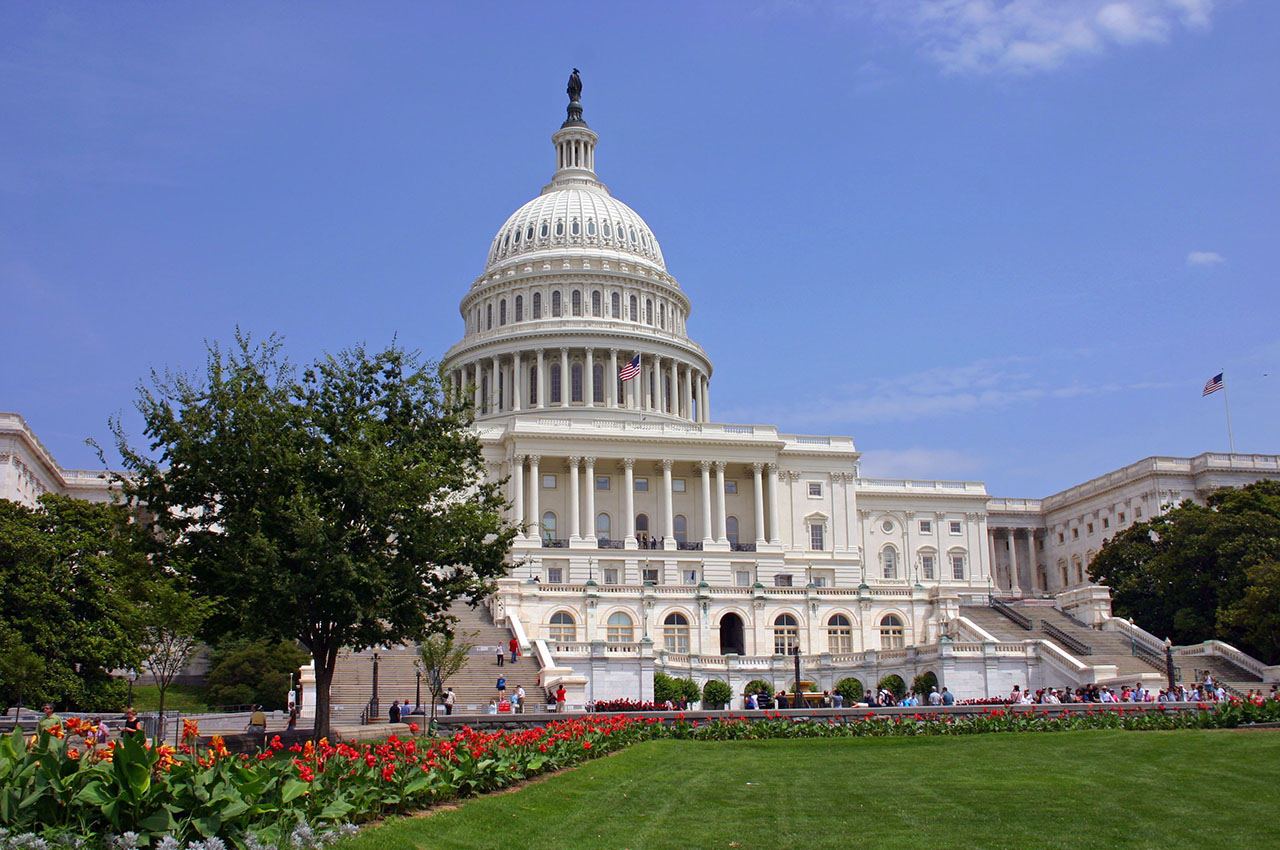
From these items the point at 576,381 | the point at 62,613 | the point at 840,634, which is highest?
the point at 576,381

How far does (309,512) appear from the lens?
102ft

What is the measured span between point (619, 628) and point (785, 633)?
9.46m

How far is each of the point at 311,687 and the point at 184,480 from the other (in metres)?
18.0

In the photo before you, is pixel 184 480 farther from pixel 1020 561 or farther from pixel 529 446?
pixel 1020 561

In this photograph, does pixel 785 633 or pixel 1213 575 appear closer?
pixel 785 633

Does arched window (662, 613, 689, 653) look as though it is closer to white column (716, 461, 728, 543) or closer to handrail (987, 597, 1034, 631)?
handrail (987, 597, 1034, 631)

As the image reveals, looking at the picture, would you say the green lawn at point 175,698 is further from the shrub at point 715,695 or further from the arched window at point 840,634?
the arched window at point 840,634

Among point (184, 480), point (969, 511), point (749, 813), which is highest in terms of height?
point (969, 511)

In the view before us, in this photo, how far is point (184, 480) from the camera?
33750 millimetres

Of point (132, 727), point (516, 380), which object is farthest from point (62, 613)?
point (516, 380)

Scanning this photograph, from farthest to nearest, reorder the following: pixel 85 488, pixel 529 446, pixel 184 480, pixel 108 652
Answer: pixel 85 488, pixel 529 446, pixel 108 652, pixel 184 480

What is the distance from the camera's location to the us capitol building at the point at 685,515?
63.3 meters

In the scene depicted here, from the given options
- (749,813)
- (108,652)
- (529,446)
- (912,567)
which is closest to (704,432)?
(529,446)

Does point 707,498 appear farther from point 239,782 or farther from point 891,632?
point 239,782
